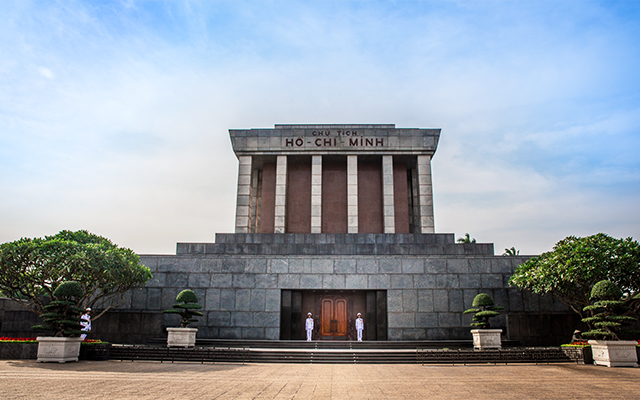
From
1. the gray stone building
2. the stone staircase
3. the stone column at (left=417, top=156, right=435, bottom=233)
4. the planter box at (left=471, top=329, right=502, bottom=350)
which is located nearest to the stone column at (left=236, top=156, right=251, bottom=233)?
the gray stone building

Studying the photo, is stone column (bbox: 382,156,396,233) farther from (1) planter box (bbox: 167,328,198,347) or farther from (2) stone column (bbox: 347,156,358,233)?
(1) planter box (bbox: 167,328,198,347)

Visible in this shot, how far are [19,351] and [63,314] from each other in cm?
212

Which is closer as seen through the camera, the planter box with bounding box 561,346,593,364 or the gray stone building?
the planter box with bounding box 561,346,593,364

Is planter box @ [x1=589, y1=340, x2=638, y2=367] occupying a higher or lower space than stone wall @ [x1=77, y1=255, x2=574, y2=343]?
lower

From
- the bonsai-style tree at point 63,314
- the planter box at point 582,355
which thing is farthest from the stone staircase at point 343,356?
the bonsai-style tree at point 63,314

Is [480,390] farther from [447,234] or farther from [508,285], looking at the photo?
[447,234]

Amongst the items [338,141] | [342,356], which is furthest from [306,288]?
[338,141]

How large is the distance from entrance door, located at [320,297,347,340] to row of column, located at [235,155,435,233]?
6.84 metres

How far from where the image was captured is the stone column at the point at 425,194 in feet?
97.2

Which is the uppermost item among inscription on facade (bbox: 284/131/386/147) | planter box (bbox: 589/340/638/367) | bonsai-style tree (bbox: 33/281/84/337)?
inscription on facade (bbox: 284/131/386/147)

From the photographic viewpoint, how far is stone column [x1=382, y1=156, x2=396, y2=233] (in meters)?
29.9

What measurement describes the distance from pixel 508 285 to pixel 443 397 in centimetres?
1476

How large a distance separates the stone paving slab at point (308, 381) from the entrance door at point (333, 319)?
24.4 feet

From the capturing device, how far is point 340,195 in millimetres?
31672
